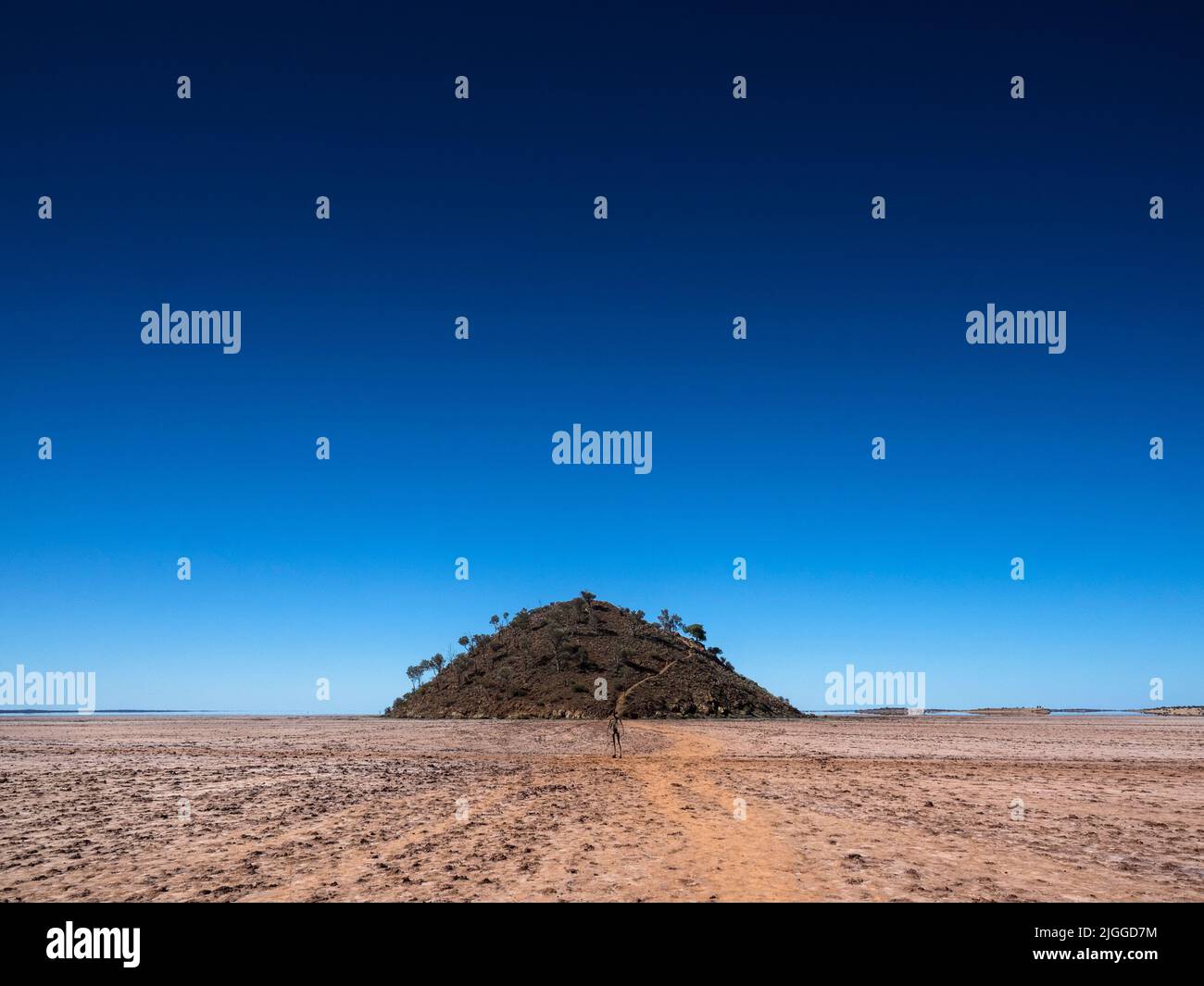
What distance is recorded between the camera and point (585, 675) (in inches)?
4496

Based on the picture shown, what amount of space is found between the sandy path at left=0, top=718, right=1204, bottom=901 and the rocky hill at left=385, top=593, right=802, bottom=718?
70.7m

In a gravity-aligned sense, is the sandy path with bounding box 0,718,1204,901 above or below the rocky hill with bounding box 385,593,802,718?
above

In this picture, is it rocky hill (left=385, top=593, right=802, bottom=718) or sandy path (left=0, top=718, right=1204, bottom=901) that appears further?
rocky hill (left=385, top=593, right=802, bottom=718)

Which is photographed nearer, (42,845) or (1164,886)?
(1164,886)

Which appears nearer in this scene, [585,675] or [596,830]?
[596,830]

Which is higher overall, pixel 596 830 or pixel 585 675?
pixel 596 830

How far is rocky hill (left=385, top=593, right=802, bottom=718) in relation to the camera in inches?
4129

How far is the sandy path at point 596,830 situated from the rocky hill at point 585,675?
232 ft

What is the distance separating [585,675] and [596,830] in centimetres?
9939

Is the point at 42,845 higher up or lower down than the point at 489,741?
higher up
